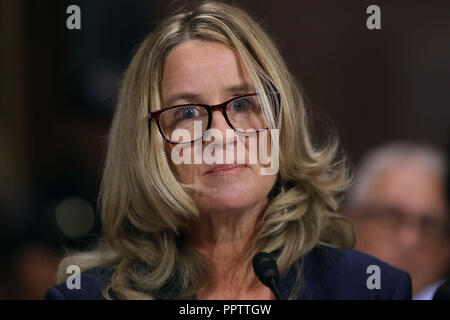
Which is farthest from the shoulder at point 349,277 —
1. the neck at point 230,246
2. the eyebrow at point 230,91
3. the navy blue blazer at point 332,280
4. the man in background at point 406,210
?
the eyebrow at point 230,91

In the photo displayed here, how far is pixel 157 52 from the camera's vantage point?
1.02 metres

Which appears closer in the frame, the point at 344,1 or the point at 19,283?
the point at 344,1

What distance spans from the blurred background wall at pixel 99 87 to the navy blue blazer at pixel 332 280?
13cm

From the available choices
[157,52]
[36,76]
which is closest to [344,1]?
[157,52]

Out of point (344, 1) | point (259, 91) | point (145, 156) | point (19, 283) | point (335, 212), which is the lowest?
point (19, 283)

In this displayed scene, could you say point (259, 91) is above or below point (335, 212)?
above

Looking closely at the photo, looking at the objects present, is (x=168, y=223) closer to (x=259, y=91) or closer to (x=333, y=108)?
(x=259, y=91)

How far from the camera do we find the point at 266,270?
3.13 ft

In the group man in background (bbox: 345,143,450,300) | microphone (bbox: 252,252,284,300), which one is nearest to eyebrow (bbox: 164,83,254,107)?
microphone (bbox: 252,252,284,300)

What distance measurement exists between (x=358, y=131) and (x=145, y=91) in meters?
0.46

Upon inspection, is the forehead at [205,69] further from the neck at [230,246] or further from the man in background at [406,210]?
the man in background at [406,210]

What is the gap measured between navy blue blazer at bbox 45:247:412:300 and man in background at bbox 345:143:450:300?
0.22 meters

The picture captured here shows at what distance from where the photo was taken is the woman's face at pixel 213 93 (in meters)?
0.99

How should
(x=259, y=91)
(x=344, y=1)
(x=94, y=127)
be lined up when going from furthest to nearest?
(x=94, y=127) → (x=344, y=1) → (x=259, y=91)
